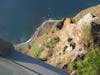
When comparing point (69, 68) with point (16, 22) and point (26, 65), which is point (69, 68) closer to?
point (26, 65)

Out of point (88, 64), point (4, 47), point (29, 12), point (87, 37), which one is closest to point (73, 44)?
point (87, 37)

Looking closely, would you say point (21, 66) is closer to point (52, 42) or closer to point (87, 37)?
point (87, 37)

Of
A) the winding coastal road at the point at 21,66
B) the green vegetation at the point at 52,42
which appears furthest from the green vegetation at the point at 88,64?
the winding coastal road at the point at 21,66

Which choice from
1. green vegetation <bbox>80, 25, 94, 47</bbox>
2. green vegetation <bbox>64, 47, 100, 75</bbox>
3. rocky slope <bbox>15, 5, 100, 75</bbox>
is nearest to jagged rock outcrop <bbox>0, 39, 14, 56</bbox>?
green vegetation <bbox>64, 47, 100, 75</bbox>

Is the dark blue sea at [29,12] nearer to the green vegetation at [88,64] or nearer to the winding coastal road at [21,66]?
the green vegetation at [88,64]

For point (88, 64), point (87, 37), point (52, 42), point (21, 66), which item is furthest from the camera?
point (52, 42)

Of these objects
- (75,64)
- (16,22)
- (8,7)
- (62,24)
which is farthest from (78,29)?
(8,7)

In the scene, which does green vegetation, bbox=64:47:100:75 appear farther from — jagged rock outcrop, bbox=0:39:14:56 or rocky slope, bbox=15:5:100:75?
jagged rock outcrop, bbox=0:39:14:56

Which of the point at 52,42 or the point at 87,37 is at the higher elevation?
the point at 52,42
